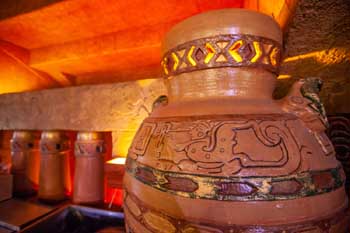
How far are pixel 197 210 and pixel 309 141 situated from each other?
274 millimetres

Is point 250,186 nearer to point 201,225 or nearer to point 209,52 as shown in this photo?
point 201,225

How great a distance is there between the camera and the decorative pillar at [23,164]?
145 centimetres

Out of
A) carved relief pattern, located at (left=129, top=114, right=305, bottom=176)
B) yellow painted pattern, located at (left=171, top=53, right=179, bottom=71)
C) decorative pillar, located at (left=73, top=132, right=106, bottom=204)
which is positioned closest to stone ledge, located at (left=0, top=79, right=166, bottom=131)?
decorative pillar, located at (left=73, top=132, right=106, bottom=204)

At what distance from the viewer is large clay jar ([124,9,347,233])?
1.05 ft

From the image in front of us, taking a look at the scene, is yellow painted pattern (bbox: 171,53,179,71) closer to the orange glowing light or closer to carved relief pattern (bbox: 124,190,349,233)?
the orange glowing light

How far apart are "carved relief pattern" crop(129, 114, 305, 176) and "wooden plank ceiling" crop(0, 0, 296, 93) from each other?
884 millimetres

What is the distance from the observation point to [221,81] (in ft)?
1.43

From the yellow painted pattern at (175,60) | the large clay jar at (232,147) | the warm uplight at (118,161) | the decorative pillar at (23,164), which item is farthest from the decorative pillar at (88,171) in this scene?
the yellow painted pattern at (175,60)

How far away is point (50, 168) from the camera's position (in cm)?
134

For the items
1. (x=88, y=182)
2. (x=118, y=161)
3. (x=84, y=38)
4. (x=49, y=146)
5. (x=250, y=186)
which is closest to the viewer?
(x=250, y=186)

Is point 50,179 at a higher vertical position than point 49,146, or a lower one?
lower

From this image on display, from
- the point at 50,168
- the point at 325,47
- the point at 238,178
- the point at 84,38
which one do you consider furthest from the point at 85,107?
the point at 325,47

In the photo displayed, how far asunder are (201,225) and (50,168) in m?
1.40

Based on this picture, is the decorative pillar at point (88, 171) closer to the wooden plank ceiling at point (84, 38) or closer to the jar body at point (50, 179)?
the jar body at point (50, 179)
